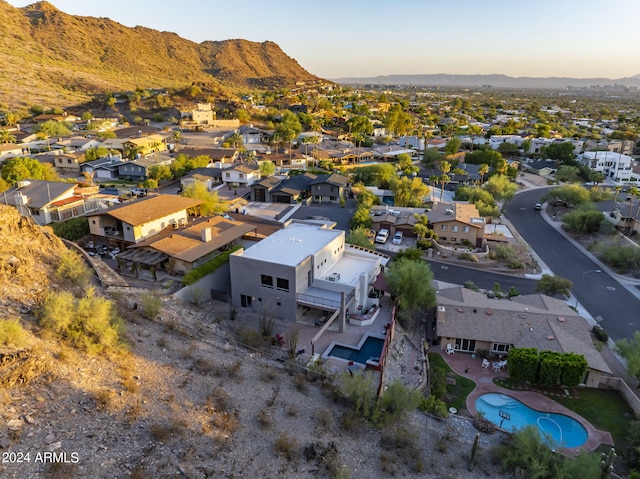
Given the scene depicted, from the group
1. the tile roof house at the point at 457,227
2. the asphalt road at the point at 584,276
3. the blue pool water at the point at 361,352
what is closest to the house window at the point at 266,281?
the blue pool water at the point at 361,352

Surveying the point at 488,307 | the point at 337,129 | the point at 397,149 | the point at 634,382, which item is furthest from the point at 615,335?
the point at 337,129

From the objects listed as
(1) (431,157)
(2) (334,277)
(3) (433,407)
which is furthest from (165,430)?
(1) (431,157)

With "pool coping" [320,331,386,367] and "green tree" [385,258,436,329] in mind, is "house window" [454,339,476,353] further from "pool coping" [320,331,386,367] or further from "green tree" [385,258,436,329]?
"pool coping" [320,331,386,367]

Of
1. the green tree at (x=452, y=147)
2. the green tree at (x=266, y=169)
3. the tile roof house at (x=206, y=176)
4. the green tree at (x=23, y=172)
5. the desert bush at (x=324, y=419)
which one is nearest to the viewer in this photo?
the desert bush at (x=324, y=419)

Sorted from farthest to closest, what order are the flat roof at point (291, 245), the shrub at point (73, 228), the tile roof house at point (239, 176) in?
the tile roof house at point (239, 176)
the shrub at point (73, 228)
the flat roof at point (291, 245)

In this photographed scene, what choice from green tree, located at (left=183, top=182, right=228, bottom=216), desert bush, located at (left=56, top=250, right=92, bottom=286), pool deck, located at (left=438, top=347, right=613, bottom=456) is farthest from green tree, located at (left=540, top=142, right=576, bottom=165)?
desert bush, located at (left=56, top=250, right=92, bottom=286)

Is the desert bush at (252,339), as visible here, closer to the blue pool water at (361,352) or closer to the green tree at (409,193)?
the blue pool water at (361,352)

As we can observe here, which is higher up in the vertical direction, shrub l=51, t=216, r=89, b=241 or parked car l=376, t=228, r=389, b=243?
shrub l=51, t=216, r=89, b=241
